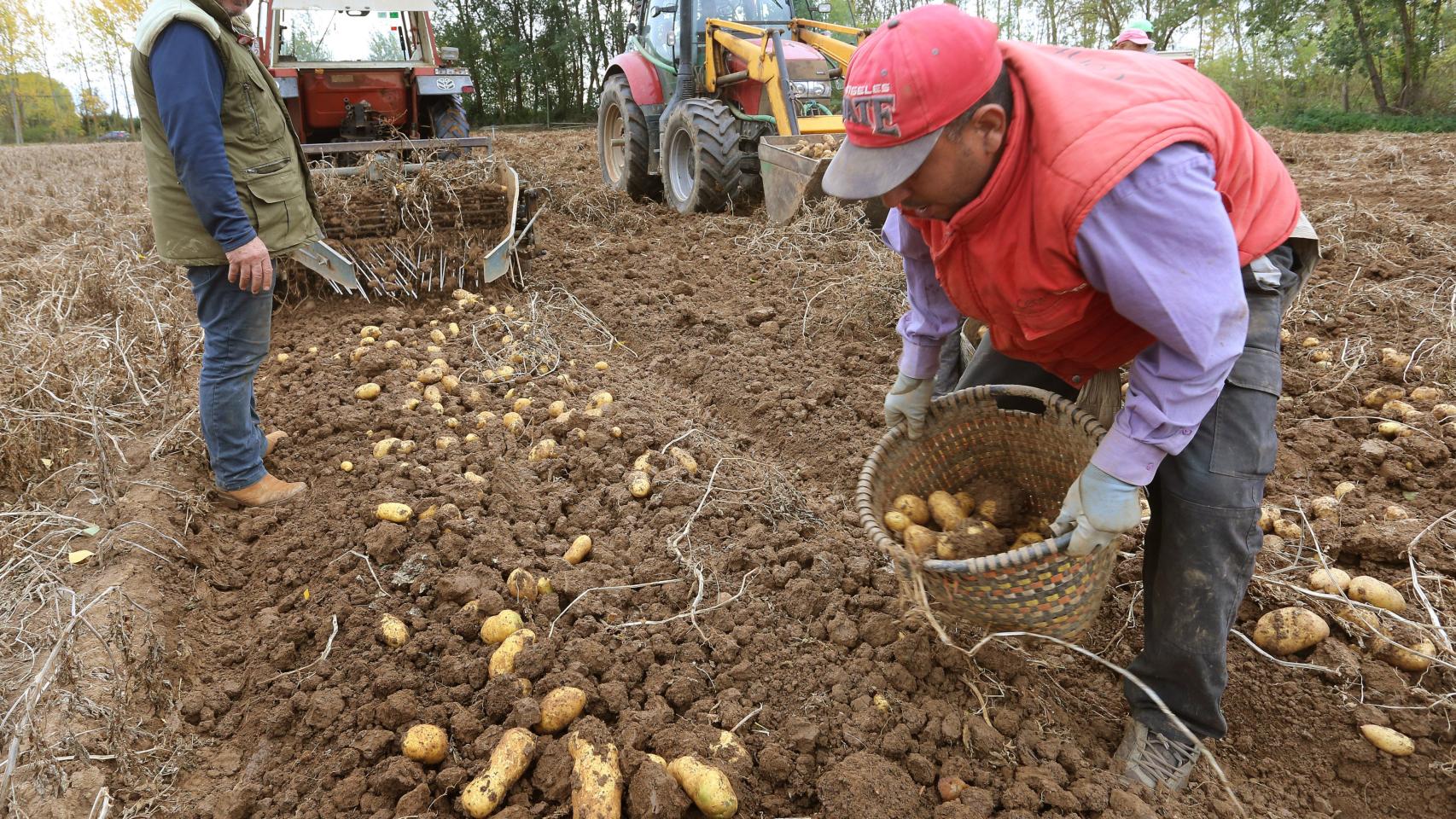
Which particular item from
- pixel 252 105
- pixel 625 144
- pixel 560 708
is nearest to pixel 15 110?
pixel 625 144

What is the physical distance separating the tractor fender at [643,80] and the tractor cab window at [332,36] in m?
2.44

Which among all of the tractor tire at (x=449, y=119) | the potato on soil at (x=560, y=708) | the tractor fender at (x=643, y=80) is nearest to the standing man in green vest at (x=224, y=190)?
the potato on soil at (x=560, y=708)

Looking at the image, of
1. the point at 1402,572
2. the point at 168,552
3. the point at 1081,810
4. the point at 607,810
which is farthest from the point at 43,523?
the point at 1402,572

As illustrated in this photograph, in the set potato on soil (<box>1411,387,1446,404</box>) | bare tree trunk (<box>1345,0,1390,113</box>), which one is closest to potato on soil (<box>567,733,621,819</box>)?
potato on soil (<box>1411,387,1446,404</box>)

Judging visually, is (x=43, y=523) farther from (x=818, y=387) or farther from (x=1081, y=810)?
(x=1081, y=810)

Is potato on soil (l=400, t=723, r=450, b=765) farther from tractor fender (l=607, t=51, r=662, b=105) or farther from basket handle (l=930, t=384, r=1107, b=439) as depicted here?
tractor fender (l=607, t=51, r=662, b=105)

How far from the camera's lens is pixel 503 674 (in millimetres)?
2215

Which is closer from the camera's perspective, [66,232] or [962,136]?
[962,136]

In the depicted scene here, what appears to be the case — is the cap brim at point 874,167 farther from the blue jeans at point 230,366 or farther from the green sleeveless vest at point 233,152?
the blue jeans at point 230,366

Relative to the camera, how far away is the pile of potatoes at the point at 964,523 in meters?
2.08

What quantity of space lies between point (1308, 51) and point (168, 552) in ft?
71.6

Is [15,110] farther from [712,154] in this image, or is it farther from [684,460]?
[684,460]

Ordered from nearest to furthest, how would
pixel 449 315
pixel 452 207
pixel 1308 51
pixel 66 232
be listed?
pixel 449 315 < pixel 452 207 < pixel 66 232 < pixel 1308 51

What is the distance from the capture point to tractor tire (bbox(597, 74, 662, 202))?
8.13 meters
